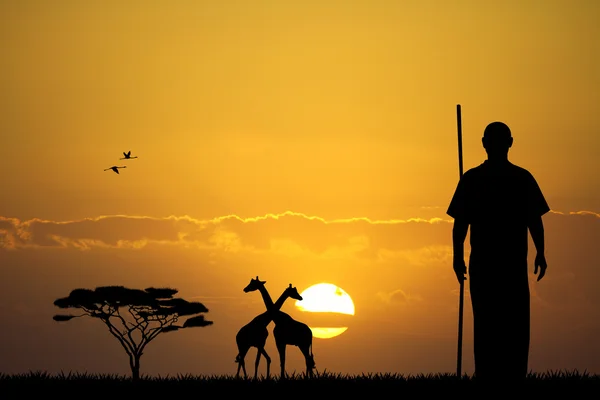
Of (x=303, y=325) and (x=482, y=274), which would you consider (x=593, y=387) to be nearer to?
(x=482, y=274)

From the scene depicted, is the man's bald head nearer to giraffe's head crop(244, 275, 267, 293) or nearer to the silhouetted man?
the silhouetted man

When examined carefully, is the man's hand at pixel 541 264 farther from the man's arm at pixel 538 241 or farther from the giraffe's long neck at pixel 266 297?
the giraffe's long neck at pixel 266 297

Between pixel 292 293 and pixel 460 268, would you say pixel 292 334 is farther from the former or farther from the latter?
pixel 460 268

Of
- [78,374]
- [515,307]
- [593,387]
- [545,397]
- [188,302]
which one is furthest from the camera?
[188,302]

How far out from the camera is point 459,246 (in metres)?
17.1

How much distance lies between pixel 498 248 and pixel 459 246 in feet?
2.39

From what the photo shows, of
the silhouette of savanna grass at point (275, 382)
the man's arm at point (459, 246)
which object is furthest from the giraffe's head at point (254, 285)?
the man's arm at point (459, 246)

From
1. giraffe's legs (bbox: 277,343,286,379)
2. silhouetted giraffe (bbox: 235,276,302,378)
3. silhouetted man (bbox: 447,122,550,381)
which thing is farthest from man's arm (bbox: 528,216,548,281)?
silhouetted giraffe (bbox: 235,276,302,378)

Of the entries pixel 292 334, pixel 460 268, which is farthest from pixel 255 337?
pixel 460 268

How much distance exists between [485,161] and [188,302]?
38.5m

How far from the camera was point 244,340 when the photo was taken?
2370 centimetres

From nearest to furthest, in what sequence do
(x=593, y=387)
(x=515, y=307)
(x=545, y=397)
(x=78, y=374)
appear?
1. (x=515, y=307)
2. (x=545, y=397)
3. (x=593, y=387)
4. (x=78, y=374)

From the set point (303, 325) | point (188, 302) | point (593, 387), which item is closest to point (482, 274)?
point (593, 387)

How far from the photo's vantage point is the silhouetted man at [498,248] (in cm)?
1662
